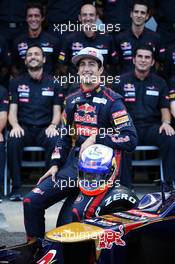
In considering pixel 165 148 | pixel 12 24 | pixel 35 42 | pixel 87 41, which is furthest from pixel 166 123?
pixel 12 24

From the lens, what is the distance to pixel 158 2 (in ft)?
33.8

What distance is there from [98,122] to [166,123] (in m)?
3.16

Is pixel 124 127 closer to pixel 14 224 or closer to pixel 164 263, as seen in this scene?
pixel 164 263

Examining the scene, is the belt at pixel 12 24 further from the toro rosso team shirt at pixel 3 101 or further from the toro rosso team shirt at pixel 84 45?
the toro rosso team shirt at pixel 3 101

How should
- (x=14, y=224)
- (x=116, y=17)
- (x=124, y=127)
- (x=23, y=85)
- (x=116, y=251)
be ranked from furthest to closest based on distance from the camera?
(x=116, y=17)
(x=23, y=85)
(x=14, y=224)
(x=124, y=127)
(x=116, y=251)

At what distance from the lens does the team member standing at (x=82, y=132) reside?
5551mm

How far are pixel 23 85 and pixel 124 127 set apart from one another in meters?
3.63

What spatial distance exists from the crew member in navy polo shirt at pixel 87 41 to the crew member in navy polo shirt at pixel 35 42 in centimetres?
22

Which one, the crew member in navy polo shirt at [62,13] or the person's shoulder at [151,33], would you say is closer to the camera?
the person's shoulder at [151,33]

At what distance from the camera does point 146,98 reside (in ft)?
29.6

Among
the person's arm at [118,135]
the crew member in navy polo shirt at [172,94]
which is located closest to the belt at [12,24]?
the crew member in navy polo shirt at [172,94]

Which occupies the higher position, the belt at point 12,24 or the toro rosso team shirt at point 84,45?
the belt at point 12,24

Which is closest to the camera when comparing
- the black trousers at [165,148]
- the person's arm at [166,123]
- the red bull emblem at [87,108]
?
the red bull emblem at [87,108]

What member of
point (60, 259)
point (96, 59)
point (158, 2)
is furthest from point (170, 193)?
point (158, 2)
